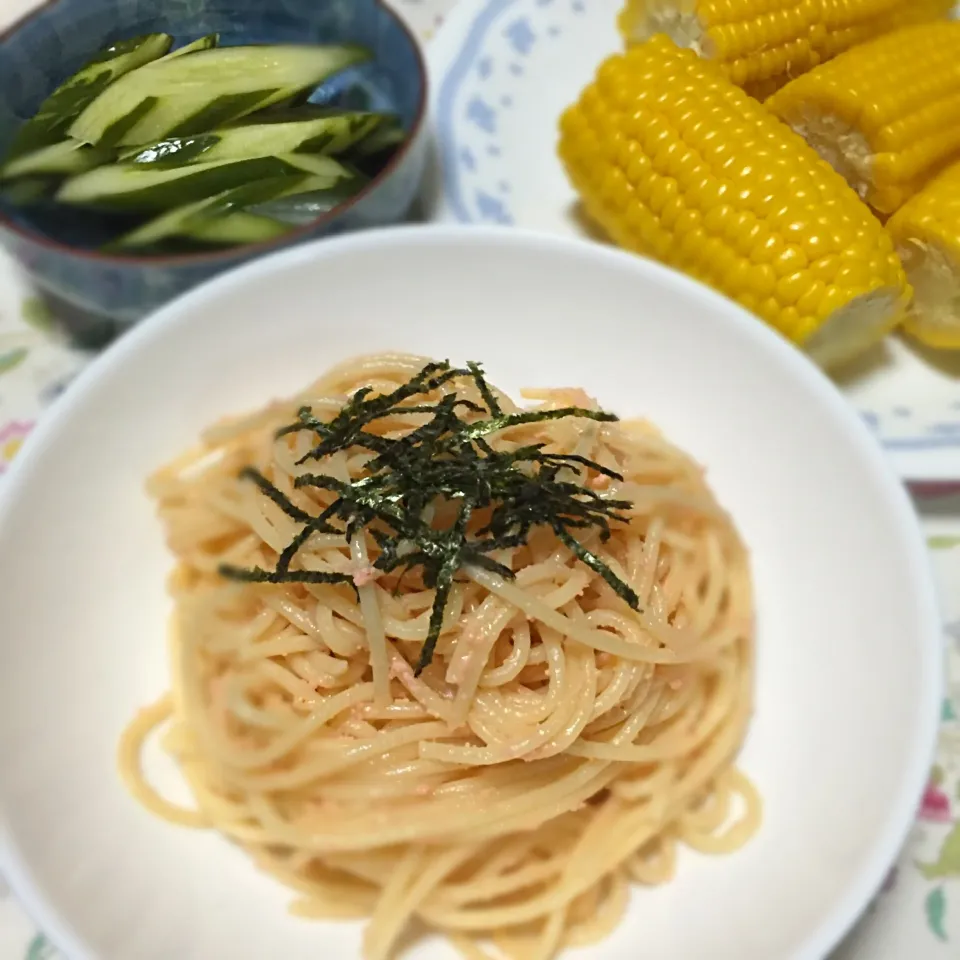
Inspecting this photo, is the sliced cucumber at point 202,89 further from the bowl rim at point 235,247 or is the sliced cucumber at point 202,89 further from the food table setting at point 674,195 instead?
the bowl rim at point 235,247

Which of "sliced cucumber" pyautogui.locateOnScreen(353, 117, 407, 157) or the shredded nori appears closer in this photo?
the shredded nori

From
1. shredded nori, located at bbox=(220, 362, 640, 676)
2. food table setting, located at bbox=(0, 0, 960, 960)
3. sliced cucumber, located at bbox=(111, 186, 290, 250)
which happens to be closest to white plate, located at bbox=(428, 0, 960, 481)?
food table setting, located at bbox=(0, 0, 960, 960)

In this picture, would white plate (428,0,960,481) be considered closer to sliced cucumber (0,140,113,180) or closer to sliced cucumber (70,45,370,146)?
sliced cucumber (70,45,370,146)

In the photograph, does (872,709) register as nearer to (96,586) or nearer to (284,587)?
(284,587)

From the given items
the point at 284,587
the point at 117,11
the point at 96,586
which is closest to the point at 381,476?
the point at 284,587

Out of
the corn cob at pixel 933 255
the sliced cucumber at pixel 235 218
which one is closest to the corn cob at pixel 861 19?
the corn cob at pixel 933 255

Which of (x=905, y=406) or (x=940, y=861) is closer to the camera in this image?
(x=940, y=861)
